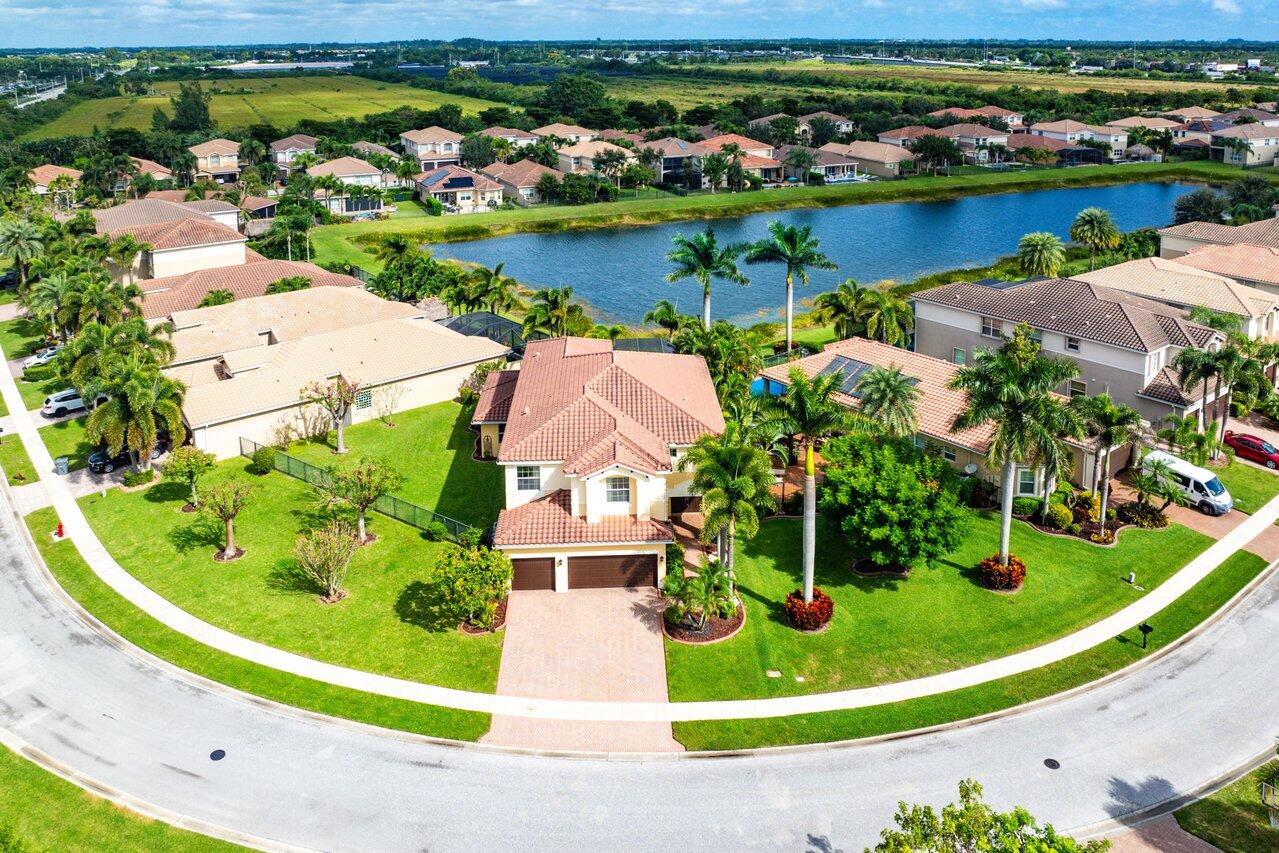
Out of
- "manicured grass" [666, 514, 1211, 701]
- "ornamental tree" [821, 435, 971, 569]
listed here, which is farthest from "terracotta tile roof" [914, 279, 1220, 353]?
"ornamental tree" [821, 435, 971, 569]

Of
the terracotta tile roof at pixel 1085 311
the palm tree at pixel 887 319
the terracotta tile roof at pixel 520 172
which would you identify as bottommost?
the palm tree at pixel 887 319

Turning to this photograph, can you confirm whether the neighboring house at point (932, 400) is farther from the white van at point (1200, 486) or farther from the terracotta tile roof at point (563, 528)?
the terracotta tile roof at point (563, 528)

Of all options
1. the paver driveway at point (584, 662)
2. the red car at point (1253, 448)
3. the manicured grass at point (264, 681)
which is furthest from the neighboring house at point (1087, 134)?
the manicured grass at point (264, 681)

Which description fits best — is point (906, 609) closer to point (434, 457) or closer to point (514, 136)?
point (434, 457)

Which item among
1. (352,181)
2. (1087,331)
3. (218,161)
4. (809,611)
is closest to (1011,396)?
(809,611)

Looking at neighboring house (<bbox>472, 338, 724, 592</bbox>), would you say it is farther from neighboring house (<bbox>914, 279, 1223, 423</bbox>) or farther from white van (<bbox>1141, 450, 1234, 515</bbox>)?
white van (<bbox>1141, 450, 1234, 515</bbox>)

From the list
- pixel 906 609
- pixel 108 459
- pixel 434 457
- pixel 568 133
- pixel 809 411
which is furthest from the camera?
pixel 568 133
